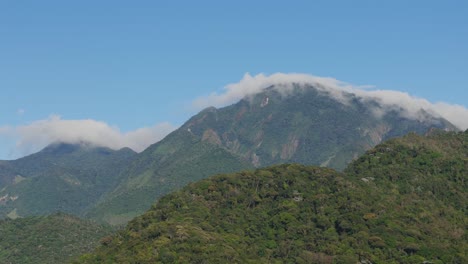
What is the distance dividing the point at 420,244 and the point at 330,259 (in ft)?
74.7

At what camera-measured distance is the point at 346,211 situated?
165 meters

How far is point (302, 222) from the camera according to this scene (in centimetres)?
16462

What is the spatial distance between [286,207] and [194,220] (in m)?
25.4

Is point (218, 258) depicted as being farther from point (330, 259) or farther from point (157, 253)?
point (330, 259)

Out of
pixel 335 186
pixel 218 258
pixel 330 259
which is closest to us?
pixel 218 258

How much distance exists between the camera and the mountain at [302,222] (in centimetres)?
14438

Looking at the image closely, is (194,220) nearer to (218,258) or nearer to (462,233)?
(218,258)

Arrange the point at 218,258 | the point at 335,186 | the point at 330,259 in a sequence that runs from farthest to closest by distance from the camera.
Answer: the point at 335,186, the point at 330,259, the point at 218,258

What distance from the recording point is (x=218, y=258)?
134000 mm

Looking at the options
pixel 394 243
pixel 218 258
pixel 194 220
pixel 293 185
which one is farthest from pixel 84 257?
pixel 394 243

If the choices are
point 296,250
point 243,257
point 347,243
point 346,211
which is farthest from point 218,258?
point 346,211

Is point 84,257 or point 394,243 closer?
point 394,243

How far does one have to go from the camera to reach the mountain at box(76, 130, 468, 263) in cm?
14438

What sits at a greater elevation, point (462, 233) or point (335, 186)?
point (335, 186)
